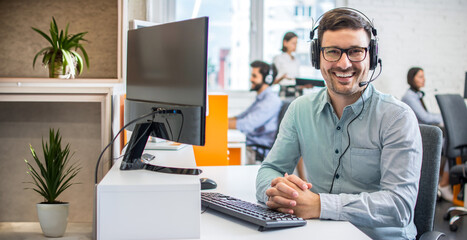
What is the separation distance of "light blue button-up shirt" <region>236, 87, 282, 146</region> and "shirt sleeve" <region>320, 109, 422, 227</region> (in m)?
2.84

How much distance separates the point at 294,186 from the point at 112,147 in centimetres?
78

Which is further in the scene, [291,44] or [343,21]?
[291,44]

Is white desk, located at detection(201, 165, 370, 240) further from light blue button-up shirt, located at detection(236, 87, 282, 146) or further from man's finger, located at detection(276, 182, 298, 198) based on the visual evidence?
light blue button-up shirt, located at detection(236, 87, 282, 146)

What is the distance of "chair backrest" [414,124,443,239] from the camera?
1.34 meters

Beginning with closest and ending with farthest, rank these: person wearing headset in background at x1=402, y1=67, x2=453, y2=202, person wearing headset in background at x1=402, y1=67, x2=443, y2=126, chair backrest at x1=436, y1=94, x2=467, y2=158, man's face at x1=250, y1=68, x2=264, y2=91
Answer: chair backrest at x1=436, y1=94, x2=467, y2=158, person wearing headset in background at x1=402, y1=67, x2=453, y2=202, man's face at x1=250, y1=68, x2=264, y2=91, person wearing headset in background at x1=402, y1=67, x2=443, y2=126

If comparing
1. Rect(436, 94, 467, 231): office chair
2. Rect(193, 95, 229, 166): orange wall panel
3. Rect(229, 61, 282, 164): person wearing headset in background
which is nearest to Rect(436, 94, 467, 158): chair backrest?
Rect(436, 94, 467, 231): office chair

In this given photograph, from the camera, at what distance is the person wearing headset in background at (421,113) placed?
14.2ft

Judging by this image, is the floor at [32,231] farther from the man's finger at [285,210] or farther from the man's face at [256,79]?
the man's face at [256,79]

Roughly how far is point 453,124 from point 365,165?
103 inches

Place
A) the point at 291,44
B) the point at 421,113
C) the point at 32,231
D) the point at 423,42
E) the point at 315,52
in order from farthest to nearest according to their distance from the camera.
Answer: the point at 423,42
the point at 291,44
the point at 421,113
the point at 32,231
the point at 315,52

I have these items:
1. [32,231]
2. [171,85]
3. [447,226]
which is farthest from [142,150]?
[447,226]

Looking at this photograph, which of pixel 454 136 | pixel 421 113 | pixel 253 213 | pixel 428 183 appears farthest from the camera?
pixel 421 113

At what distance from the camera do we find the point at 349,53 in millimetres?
1385

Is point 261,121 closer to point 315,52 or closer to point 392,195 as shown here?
point 315,52
